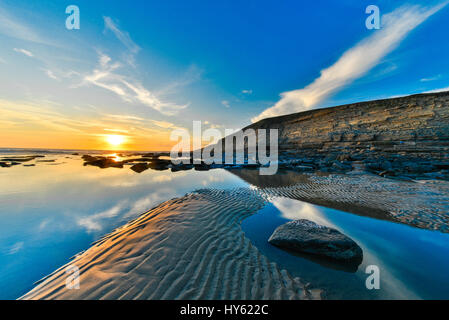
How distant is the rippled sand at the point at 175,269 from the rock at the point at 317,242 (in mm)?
854

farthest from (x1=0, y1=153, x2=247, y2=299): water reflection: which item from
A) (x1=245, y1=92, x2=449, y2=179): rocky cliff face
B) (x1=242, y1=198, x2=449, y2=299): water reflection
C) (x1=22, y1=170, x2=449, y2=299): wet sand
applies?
(x1=245, y1=92, x2=449, y2=179): rocky cliff face

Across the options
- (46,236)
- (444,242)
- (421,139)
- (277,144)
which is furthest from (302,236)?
(277,144)

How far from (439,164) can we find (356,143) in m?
11.5

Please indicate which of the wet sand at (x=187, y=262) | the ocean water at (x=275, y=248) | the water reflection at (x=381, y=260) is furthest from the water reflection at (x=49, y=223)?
the water reflection at (x=381, y=260)

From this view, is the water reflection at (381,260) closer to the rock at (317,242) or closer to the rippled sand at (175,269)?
the rock at (317,242)

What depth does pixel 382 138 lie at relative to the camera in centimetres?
2491

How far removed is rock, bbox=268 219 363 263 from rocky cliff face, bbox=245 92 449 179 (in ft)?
52.4

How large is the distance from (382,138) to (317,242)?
33037 mm

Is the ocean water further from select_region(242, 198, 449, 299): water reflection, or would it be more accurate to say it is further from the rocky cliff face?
the rocky cliff face

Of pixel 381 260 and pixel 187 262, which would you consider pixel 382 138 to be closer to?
pixel 381 260

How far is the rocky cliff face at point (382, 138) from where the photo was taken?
17.5 m

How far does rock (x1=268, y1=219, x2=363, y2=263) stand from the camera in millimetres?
3381

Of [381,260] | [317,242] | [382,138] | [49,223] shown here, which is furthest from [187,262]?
[382,138]
